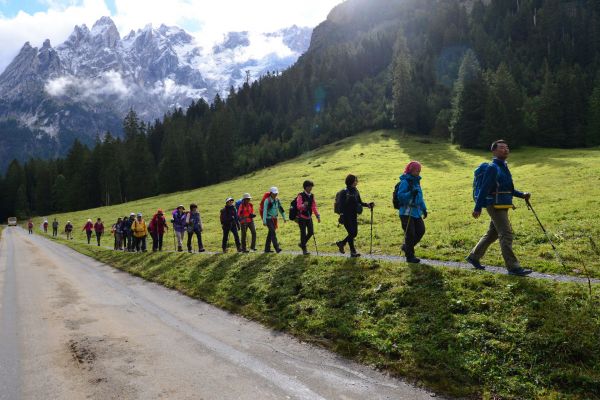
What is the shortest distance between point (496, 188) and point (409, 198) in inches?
96.5

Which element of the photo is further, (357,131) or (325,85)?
(325,85)

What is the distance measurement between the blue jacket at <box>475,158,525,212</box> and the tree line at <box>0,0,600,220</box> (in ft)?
242

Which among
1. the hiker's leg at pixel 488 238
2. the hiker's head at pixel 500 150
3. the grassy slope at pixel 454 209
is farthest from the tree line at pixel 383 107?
the hiker's head at pixel 500 150

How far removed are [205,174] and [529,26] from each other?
11220cm

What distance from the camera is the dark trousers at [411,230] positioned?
457 inches

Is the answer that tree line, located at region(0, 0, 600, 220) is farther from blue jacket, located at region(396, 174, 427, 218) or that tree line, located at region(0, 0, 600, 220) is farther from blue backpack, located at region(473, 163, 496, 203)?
blue backpack, located at region(473, 163, 496, 203)

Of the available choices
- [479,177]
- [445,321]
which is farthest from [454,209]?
[445,321]

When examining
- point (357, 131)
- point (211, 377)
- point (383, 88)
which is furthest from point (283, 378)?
point (383, 88)

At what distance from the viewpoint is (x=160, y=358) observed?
8.08 m

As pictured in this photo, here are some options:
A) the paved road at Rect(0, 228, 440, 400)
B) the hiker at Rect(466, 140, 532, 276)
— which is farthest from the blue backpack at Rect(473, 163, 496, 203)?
the paved road at Rect(0, 228, 440, 400)

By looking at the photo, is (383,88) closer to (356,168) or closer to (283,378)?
(356,168)

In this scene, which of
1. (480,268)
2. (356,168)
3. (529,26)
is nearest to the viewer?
(480,268)

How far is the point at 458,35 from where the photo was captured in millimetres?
136000

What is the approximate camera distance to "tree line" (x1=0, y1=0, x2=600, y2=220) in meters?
79.9
